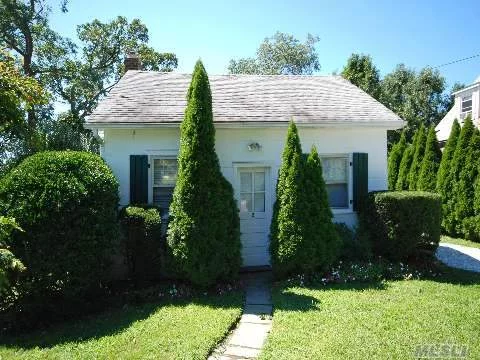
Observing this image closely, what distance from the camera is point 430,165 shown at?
14.5 metres

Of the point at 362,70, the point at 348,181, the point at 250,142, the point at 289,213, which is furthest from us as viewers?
the point at 362,70

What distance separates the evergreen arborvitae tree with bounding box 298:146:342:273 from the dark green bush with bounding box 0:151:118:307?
3864 mm

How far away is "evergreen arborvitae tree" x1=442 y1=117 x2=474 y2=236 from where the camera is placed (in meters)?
12.5

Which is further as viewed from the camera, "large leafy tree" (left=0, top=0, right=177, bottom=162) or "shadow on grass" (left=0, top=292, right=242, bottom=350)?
→ "large leafy tree" (left=0, top=0, right=177, bottom=162)

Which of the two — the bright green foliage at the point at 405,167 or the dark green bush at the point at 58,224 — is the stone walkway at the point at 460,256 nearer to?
the bright green foliage at the point at 405,167

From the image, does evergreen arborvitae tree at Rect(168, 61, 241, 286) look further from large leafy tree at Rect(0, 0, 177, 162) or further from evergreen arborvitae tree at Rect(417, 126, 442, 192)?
large leafy tree at Rect(0, 0, 177, 162)

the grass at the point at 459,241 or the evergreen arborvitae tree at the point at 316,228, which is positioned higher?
the evergreen arborvitae tree at the point at 316,228

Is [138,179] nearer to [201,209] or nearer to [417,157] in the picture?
[201,209]

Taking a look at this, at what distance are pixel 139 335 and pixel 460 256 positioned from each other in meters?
9.22

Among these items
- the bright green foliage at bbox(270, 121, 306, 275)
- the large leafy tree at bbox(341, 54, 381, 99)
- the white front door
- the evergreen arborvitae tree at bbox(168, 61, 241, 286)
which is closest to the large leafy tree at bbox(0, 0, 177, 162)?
the large leafy tree at bbox(341, 54, 381, 99)

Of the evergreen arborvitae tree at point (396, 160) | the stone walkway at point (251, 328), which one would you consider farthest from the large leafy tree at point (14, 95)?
the evergreen arborvitae tree at point (396, 160)

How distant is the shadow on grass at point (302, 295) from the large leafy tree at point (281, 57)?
32652 mm

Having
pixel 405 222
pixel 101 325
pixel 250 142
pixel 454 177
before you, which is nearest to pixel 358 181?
pixel 405 222
